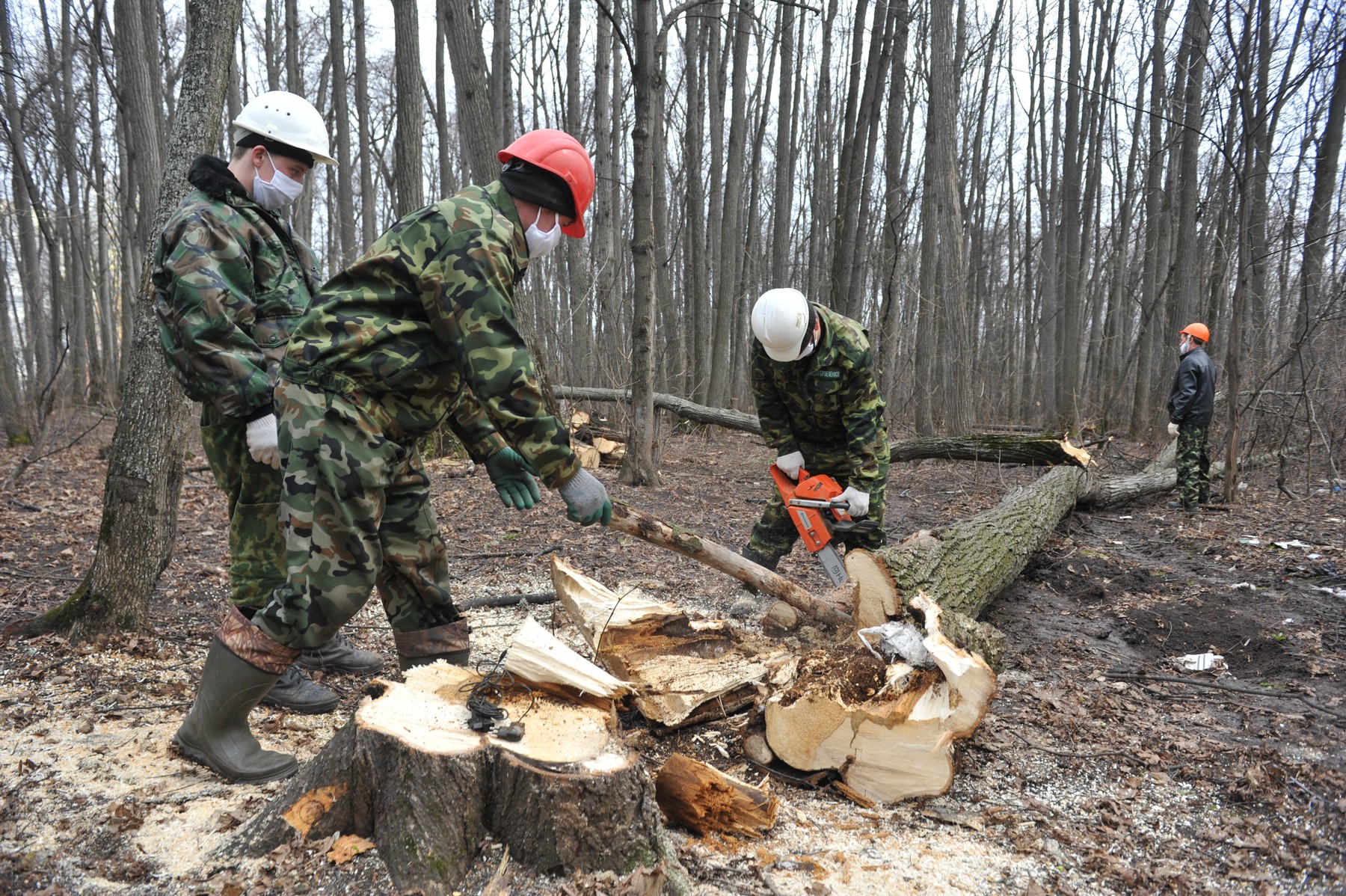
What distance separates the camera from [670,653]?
330 centimetres

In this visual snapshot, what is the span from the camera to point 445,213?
7.64ft

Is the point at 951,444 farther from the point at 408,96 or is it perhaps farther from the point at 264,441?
the point at 408,96

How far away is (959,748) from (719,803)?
3.57 ft

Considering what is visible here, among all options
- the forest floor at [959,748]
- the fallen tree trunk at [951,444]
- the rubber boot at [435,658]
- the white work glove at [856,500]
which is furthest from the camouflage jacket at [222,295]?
the fallen tree trunk at [951,444]

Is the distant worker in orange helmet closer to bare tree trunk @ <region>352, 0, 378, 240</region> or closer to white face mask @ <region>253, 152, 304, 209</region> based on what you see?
white face mask @ <region>253, 152, 304, 209</region>

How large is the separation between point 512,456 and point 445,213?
3.28 ft

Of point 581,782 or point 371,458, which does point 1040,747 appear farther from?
point 371,458

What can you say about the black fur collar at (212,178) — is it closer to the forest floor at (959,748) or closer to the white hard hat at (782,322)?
the forest floor at (959,748)

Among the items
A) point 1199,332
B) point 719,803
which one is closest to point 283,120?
point 719,803

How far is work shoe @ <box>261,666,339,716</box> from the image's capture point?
10.1 ft

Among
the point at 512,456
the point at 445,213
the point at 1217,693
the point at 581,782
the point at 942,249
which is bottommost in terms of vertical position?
the point at 1217,693

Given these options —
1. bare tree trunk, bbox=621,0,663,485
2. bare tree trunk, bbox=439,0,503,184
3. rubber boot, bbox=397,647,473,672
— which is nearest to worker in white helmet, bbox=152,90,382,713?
rubber boot, bbox=397,647,473,672

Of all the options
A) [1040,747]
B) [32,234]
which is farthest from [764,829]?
[32,234]

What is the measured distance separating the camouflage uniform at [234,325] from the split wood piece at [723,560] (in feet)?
4.52
